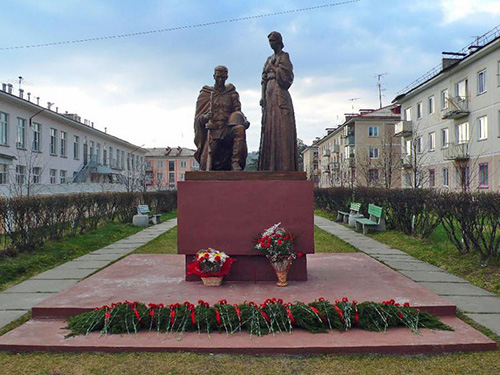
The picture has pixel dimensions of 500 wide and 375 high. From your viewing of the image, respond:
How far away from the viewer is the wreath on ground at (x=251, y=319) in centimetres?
410

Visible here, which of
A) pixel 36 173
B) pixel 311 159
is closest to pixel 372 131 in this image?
pixel 36 173

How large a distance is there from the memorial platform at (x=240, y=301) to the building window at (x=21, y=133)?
66.2 feet

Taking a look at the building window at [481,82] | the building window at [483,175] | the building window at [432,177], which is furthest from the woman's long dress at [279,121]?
the building window at [432,177]

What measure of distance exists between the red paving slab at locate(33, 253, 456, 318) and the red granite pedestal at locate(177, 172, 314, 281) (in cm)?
54

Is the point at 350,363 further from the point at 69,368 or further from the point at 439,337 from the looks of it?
the point at 69,368

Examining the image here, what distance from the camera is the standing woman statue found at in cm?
627

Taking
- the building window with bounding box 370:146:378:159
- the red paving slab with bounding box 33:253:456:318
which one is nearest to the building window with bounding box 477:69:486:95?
the red paving slab with bounding box 33:253:456:318

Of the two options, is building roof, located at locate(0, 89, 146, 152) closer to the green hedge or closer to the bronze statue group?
the green hedge

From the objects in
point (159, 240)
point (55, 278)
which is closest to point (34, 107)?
point (159, 240)

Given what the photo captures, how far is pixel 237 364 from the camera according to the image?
137 inches

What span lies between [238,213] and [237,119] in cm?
142

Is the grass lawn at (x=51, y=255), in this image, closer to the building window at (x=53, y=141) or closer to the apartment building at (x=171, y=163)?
the building window at (x=53, y=141)

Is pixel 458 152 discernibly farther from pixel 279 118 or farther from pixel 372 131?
pixel 279 118

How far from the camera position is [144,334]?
13.3 feet
